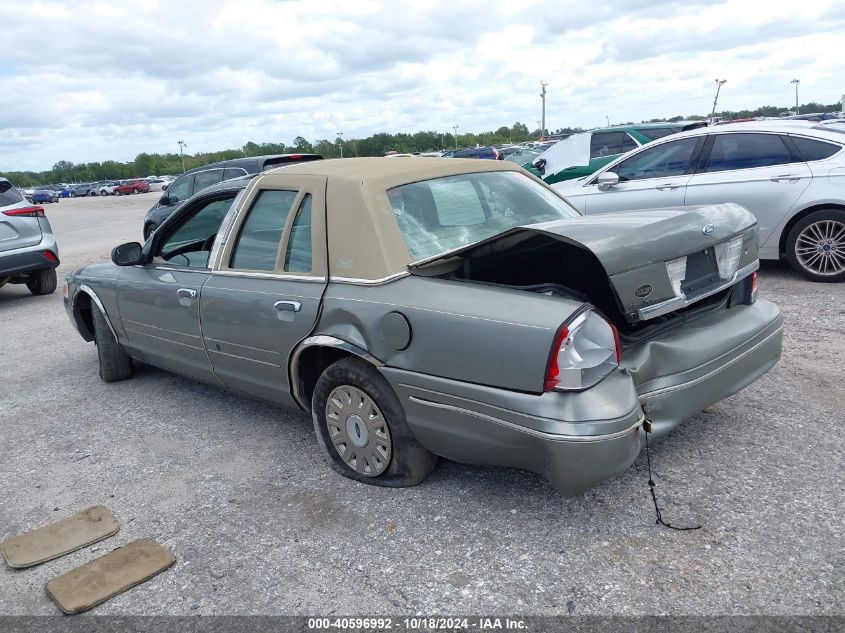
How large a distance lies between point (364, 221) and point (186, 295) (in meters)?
1.51

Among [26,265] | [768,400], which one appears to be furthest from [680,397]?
[26,265]

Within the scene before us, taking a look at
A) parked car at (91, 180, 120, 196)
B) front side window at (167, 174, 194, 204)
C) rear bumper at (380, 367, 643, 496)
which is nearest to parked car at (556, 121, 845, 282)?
rear bumper at (380, 367, 643, 496)

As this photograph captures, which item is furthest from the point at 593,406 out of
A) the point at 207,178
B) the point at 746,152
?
the point at 207,178

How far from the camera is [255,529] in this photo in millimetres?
3355

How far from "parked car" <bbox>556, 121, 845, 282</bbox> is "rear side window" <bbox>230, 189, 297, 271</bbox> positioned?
4631 mm

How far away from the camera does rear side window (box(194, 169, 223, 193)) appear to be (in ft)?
41.0

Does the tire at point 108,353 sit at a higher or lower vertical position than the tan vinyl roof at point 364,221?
lower

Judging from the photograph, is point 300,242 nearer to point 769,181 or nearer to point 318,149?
point 769,181

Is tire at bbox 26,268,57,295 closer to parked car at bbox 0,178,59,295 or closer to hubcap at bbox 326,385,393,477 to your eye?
parked car at bbox 0,178,59,295

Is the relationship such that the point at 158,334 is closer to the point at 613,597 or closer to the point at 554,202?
the point at 554,202

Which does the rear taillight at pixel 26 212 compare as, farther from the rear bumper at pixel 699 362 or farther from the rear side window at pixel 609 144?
the rear bumper at pixel 699 362

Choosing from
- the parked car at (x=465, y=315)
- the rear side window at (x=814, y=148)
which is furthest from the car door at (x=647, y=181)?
the parked car at (x=465, y=315)

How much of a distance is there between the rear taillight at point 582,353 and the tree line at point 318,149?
47654 millimetres

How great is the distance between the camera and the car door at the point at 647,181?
7848mm
